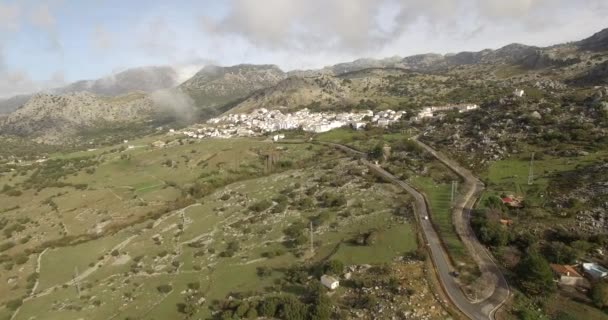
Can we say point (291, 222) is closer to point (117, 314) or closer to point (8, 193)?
point (117, 314)

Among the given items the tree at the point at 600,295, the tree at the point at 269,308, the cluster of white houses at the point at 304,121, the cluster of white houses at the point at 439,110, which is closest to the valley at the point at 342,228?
the tree at the point at 600,295

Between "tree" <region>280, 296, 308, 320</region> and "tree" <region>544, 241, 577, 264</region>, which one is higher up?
"tree" <region>544, 241, 577, 264</region>

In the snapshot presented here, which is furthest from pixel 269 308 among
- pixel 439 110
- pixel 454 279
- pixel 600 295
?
pixel 439 110

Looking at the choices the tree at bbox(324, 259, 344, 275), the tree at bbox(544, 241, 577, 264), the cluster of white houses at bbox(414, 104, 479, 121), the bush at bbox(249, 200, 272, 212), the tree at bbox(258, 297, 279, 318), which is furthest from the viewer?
the cluster of white houses at bbox(414, 104, 479, 121)

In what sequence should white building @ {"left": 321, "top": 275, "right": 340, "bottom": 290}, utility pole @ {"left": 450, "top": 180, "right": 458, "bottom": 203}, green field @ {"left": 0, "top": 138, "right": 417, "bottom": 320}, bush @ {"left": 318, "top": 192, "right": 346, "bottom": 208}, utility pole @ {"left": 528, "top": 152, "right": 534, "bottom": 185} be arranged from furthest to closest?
bush @ {"left": 318, "top": 192, "right": 346, "bottom": 208}, utility pole @ {"left": 528, "top": 152, "right": 534, "bottom": 185}, utility pole @ {"left": 450, "top": 180, "right": 458, "bottom": 203}, green field @ {"left": 0, "top": 138, "right": 417, "bottom": 320}, white building @ {"left": 321, "top": 275, "right": 340, "bottom": 290}

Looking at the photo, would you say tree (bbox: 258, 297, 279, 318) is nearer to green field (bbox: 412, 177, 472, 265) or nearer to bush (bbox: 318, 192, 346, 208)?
green field (bbox: 412, 177, 472, 265)

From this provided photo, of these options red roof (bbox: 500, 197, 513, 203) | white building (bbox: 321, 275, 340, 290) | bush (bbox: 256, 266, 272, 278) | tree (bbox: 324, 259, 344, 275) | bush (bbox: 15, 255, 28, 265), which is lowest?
bush (bbox: 15, 255, 28, 265)

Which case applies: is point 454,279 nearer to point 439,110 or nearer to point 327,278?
point 327,278

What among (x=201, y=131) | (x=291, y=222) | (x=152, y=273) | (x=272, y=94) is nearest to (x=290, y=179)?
(x=291, y=222)

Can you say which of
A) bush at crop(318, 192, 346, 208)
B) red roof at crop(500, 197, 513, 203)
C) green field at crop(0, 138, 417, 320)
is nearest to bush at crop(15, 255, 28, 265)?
green field at crop(0, 138, 417, 320)
